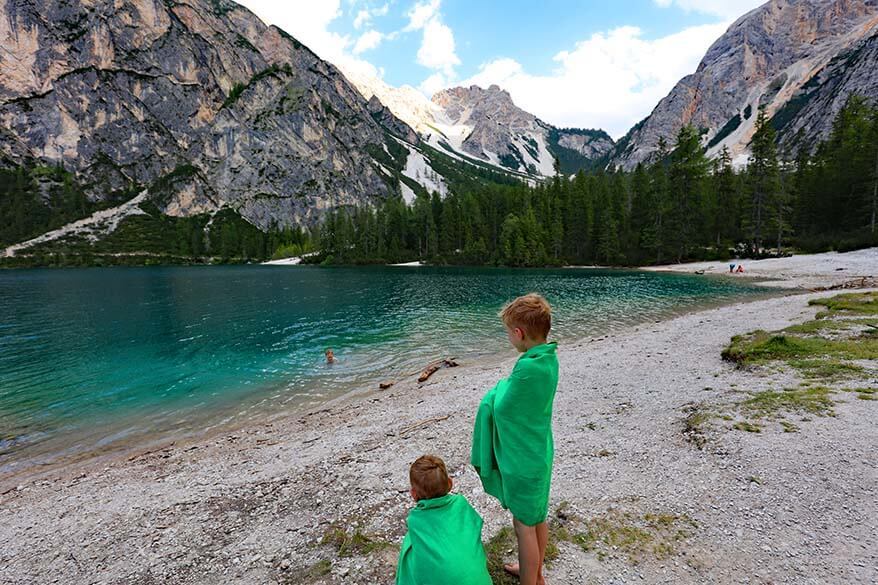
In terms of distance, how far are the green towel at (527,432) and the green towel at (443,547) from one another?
503 millimetres

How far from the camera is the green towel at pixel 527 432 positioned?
3531mm

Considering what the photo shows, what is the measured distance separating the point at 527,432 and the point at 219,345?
2924 centimetres

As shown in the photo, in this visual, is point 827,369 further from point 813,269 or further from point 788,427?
point 813,269

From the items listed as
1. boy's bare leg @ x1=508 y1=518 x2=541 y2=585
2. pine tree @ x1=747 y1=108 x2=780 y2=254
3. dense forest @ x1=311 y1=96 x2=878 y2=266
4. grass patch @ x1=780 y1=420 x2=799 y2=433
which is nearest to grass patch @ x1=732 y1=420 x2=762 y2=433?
grass patch @ x1=780 y1=420 x2=799 y2=433

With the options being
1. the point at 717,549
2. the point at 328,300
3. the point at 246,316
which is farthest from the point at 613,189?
the point at 717,549

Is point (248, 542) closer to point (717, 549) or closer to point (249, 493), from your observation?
point (249, 493)

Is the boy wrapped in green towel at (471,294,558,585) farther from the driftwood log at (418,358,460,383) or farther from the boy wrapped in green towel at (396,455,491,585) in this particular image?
the driftwood log at (418,358,460,383)

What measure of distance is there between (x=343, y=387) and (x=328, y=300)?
109ft

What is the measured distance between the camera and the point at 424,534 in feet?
11.7

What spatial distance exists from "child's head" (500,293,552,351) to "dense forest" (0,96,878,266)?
246 ft

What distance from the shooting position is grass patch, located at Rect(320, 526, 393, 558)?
5746 mm

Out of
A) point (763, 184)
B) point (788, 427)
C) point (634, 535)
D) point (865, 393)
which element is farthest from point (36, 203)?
point (763, 184)

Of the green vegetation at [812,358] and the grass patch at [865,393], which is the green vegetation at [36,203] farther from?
the grass patch at [865,393]

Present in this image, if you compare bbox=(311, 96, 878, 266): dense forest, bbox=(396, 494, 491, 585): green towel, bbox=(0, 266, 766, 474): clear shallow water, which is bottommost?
bbox=(0, 266, 766, 474): clear shallow water
